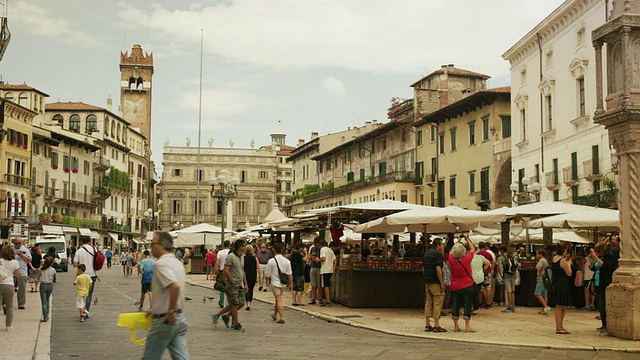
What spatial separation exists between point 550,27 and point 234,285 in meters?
27.2

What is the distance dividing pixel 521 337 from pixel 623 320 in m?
1.65

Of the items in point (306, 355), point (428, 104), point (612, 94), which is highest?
point (428, 104)

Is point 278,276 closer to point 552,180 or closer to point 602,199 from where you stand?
point 602,199

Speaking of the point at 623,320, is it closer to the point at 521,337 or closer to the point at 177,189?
the point at 521,337

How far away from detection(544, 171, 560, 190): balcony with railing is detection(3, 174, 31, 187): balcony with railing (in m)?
40.2

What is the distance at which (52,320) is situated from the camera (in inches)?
661

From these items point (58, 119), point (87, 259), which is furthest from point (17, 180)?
point (87, 259)

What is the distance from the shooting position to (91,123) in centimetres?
8712

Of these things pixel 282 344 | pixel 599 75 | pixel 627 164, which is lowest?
pixel 282 344

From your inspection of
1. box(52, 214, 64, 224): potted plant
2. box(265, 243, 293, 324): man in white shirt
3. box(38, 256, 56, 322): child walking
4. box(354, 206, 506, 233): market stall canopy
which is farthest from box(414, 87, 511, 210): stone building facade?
box(52, 214, 64, 224): potted plant

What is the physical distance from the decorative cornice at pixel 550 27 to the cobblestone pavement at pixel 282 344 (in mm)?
22525

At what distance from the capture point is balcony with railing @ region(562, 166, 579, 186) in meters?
34.5

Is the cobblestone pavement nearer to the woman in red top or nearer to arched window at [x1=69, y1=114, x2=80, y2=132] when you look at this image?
the woman in red top

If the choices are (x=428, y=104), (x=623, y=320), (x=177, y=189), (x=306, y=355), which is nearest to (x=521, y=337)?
(x=623, y=320)
